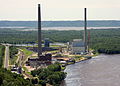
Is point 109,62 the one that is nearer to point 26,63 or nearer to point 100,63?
point 100,63

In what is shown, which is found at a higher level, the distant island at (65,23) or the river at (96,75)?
the distant island at (65,23)

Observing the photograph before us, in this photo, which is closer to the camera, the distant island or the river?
the river

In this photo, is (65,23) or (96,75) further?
(65,23)

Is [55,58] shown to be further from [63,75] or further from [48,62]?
[63,75]

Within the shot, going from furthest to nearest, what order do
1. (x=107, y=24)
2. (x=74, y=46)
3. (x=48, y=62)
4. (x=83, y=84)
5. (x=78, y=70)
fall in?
(x=107, y=24), (x=74, y=46), (x=48, y=62), (x=78, y=70), (x=83, y=84)

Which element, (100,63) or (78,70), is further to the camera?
(100,63)

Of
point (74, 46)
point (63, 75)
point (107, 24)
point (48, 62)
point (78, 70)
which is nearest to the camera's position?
point (63, 75)

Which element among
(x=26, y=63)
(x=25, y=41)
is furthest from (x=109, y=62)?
(x=25, y=41)

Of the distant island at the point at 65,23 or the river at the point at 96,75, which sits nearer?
the river at the point at 96,75

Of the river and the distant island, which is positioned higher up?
the distant island

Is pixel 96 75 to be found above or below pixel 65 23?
below
